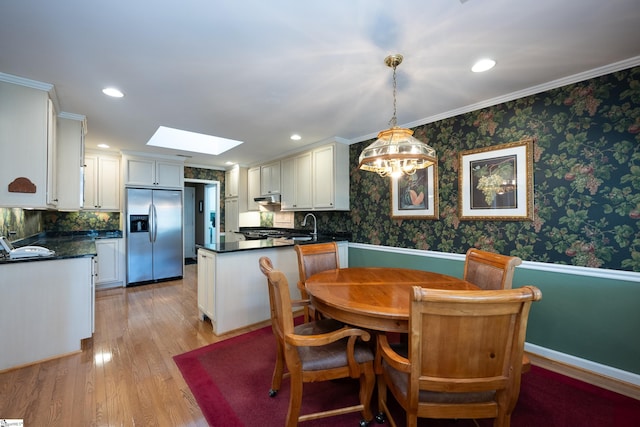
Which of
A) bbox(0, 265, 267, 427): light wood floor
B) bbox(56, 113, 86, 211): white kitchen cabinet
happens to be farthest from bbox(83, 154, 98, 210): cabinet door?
bbox(0, 265, 267, 427): light wood floor

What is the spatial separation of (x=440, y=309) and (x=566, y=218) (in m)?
1.98

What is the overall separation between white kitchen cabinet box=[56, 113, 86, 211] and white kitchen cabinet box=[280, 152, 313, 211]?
2676 mm

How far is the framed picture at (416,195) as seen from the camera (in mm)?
3033

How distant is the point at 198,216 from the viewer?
719 centimetres

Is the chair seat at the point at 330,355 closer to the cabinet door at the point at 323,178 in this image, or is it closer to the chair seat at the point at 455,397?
the chair seat at the point at 455,397

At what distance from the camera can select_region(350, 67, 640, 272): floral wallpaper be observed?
1.94 m

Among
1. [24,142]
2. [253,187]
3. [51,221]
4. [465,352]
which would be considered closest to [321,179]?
[253,187]

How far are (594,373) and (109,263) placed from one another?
6.03m

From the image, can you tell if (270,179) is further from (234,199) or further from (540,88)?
(540,88)

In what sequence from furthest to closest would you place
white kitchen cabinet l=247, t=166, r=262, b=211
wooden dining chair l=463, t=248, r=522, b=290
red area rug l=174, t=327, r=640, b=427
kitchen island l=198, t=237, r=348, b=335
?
white kitchen cabinet l=247, t=166, r=262, b=211
kitchen island l=198, t=237, r=348, b=335
wooden dining chair l=463, t=248, r=522, b=290
red area rug l=174, t=327, r=640, b=427

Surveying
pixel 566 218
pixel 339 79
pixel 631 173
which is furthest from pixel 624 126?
pixel 339 79

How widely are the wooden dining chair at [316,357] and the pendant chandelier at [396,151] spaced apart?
3.32 feet

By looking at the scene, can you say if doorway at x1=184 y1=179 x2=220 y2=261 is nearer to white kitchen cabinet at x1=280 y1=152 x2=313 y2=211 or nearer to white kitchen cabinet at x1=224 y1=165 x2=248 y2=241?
white kitchen cabinet at x1=224 y1=165 x2=248 y2=241

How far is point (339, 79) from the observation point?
2164 millimetres
